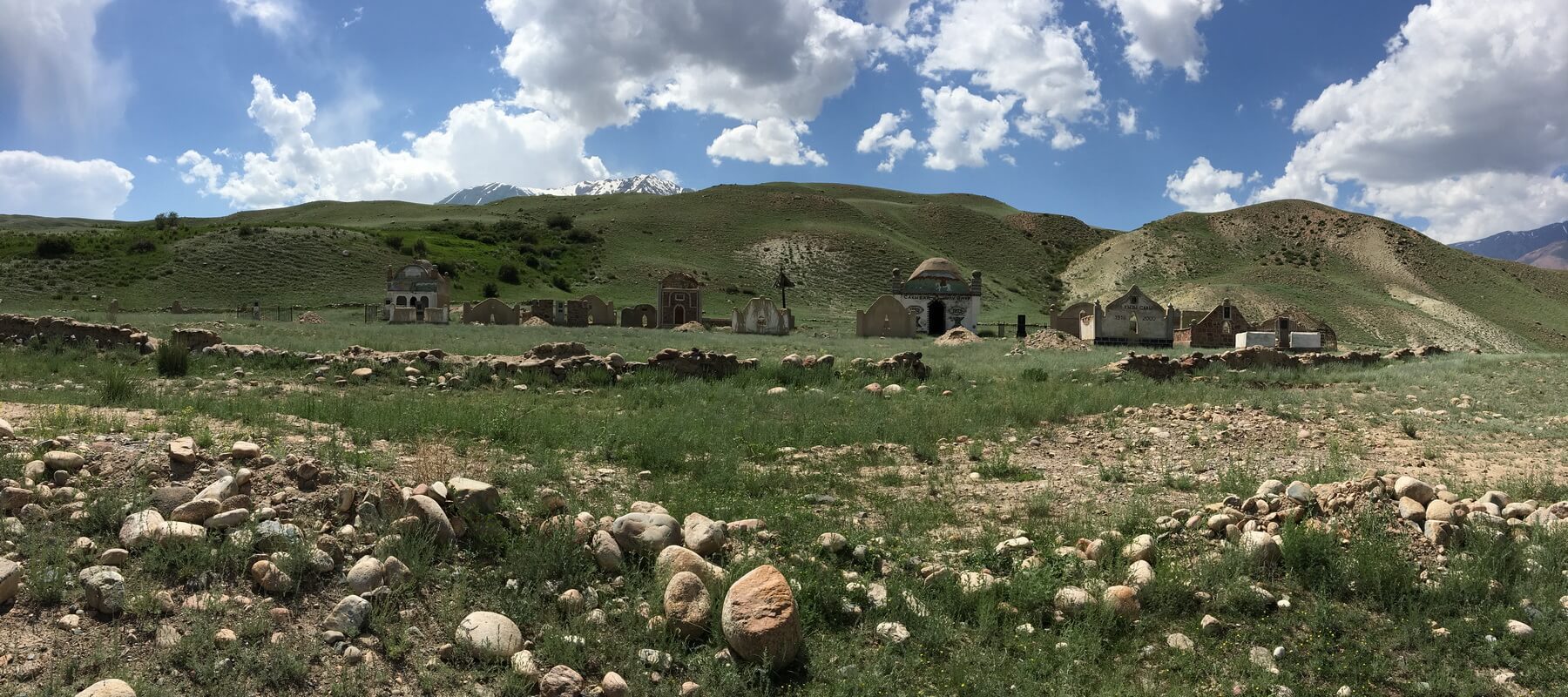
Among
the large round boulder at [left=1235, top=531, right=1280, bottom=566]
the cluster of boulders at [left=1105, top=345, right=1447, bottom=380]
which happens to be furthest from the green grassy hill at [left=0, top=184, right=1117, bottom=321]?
the large round boulder at [left=1235, top=531, right=1280, bottom=566]

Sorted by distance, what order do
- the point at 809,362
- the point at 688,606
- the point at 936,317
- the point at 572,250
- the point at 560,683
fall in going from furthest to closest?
the point at 572,250, the point at 936,317, the point at 809,362, the point at 688,606, the point at 560,683

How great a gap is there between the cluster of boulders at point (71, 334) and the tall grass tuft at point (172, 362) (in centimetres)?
248

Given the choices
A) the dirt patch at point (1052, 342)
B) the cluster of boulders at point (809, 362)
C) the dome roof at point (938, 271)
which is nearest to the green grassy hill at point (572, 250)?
the dome roof at point (938, 271)

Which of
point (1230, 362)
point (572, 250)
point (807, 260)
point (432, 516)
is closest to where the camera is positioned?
point (432, 516)

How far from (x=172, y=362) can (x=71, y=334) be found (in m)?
5.62

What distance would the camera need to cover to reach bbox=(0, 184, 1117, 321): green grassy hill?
5638 centimetres

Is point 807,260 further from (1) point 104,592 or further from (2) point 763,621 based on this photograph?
(1) point 104,592

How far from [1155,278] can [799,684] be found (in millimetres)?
88060

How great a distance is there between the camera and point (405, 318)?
4106 cm

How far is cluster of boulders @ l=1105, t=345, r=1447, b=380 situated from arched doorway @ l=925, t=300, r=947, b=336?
1075 inches

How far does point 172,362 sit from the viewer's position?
516 inches

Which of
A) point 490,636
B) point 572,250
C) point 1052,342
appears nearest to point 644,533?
point 490,636

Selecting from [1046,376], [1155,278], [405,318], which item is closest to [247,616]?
[1046,376]

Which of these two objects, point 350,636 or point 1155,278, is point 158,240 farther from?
point 1155,278
